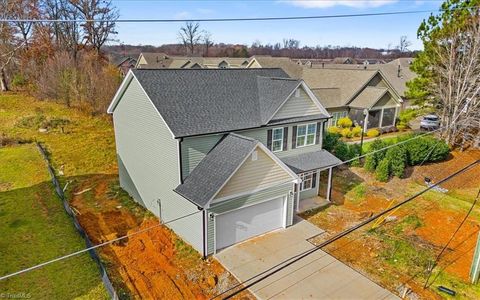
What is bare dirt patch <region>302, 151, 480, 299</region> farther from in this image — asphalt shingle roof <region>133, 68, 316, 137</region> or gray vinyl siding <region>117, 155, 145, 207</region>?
gray vinyl siding <region>117, 155, 145, 207</region>

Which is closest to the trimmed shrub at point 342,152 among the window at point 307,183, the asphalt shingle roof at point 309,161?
the asphalt shingle roof at point 309,161

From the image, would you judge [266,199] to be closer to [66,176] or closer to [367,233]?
[367,233]

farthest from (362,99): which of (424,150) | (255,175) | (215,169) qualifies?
(215,169)

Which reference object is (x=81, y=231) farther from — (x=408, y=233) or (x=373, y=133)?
(x=373, y=133)

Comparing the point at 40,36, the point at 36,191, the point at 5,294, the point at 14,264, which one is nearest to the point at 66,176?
the point at 36,191

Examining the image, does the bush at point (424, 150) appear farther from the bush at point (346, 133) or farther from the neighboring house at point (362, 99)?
the neighboring house at point (362, 99)

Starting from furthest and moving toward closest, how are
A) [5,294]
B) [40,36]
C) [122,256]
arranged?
[40,36] → [122,256] → [5,294]

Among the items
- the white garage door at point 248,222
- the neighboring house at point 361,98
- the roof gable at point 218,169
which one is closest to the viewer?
the roof gable at point 218,169
